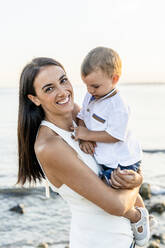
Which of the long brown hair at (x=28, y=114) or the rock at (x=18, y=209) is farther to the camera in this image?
the rock at (x=18, y=209)

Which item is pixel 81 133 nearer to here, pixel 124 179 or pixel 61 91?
pixel 61 91

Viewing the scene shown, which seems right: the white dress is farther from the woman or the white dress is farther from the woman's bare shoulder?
the woman's bare shoulder

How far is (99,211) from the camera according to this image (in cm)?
293

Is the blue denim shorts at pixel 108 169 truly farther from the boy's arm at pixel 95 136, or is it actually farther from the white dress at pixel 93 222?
the boy's arm at pixel 95 136

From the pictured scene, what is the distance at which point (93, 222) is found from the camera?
116 inches

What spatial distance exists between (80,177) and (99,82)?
801mm

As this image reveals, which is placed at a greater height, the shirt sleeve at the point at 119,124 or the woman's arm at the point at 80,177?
the shirt sleeve at the point at 119,124

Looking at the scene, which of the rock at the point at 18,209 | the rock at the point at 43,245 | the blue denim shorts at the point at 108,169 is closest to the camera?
the blue denim shorts at the point at 108,169

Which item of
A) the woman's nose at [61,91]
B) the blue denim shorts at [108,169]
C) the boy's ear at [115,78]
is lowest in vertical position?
the blue denim shorts at [108,169]

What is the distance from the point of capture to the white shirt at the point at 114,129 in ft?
9.58

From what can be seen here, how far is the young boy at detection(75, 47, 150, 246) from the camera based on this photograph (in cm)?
293

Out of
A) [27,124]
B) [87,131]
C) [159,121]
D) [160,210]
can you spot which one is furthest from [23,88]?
[159,121]

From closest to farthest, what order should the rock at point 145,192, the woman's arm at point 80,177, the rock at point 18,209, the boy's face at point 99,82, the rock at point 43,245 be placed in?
1. the woman's arm at point 80,177
2. the boy's face at point 99,82
3. the rock at point 43,245
4. the rock at point 18,209
5. the rock at point 145,192

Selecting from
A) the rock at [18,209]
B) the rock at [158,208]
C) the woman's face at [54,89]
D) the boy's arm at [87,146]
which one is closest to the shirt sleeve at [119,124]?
the boy's arm at [87,146]
